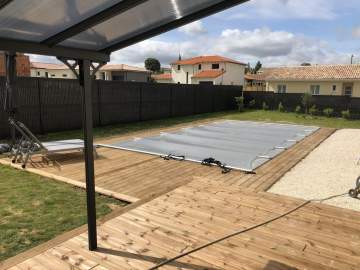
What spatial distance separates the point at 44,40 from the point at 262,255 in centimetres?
307

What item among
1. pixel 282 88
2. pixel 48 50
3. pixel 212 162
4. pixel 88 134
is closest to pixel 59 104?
pixel 212 162

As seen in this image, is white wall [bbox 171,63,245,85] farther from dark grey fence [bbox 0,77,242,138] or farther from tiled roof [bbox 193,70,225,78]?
dark grey fence [bbox 0,77,242,138]

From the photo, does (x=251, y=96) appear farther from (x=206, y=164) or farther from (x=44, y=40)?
(x=44, y=40)

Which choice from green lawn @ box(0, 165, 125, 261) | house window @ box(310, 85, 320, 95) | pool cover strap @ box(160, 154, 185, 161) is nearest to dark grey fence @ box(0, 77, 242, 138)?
green lawn @ box(0, 165, 125, 261)

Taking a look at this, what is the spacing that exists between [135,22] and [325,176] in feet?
17.7

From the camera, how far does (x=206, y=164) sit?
284 inches

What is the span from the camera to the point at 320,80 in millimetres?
30672

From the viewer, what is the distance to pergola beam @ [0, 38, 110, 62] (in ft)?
8.46

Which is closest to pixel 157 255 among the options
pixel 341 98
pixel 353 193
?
pixel 353 193

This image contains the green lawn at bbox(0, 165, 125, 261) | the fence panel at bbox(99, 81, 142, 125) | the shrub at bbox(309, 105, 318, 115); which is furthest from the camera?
the shrub at bbox(309, 105, 318, 115)

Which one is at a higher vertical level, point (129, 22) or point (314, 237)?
point (129, 22)

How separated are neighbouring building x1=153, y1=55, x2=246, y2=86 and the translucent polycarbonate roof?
138 ft

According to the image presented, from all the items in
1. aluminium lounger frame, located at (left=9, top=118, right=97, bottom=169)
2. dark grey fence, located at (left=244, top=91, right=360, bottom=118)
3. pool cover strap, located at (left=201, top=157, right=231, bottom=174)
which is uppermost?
dark grey fence, located at (left=244, top=91, right=360, bottom=118)

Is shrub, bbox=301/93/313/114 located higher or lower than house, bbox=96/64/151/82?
lower
